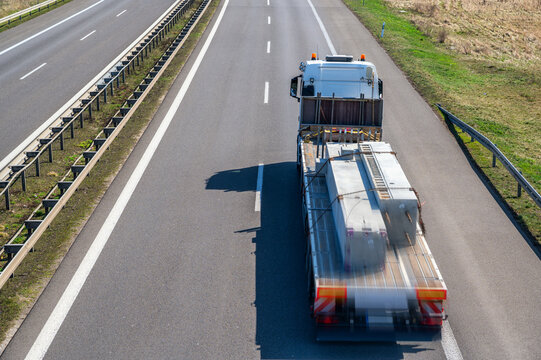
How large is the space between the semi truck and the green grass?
465cm

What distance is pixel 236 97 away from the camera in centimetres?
2381

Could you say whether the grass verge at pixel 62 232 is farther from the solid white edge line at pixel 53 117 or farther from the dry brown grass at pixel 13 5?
the dry brown grass at pixel 13 5

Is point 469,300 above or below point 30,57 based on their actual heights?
below

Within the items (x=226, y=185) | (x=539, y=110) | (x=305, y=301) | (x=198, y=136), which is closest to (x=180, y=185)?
(x=226, y=185)

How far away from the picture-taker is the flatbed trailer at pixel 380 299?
942 centimetres

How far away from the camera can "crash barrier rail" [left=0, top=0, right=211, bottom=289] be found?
39.0 feet

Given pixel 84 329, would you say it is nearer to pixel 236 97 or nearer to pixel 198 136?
pixel 198 136

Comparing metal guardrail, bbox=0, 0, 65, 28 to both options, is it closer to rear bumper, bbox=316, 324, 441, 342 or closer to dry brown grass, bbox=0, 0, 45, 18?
dry brown grass, bbox=0, 0, 45, 18

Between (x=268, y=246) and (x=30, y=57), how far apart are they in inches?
956

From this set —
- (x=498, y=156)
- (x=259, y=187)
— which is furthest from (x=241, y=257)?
(x=498, y=156)

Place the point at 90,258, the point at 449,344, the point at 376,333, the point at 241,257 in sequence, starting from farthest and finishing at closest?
the point at 241,257 < the point at 90,258 < the point at 449,344 < the point at 376,333

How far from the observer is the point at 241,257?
12.5 metres

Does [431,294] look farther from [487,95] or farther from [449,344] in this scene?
[487,95]

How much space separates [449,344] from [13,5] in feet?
151
